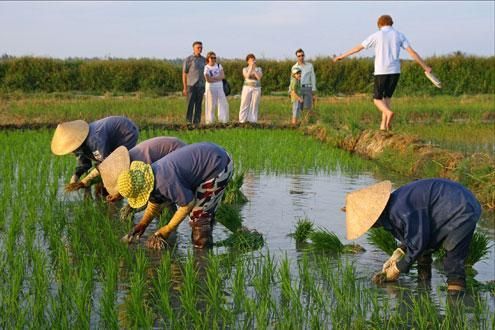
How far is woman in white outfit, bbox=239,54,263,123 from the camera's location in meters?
14.8

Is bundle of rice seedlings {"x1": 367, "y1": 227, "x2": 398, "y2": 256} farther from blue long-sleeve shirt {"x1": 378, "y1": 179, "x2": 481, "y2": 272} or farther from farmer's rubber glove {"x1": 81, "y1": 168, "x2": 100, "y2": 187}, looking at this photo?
farmer's rubber glove {"x1": 81, "y1": 168, "x2": 100, "y2": 187}

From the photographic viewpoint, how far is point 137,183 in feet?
17.3

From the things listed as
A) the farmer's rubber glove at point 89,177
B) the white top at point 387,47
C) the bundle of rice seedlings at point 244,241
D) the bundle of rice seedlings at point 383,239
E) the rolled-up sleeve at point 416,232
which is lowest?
the bundle of rice seedlings at point 244,241

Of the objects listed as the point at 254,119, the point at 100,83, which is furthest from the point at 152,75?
the point at 254,119

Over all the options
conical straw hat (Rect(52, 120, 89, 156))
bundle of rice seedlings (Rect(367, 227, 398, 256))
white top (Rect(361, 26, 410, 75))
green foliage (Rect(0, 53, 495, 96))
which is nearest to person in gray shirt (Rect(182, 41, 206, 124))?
white top (Rect(361, 26, 410, 75))

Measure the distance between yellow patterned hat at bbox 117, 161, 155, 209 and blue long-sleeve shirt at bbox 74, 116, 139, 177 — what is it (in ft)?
6.18

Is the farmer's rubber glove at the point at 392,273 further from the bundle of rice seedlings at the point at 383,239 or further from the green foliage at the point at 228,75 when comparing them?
the green foliage at the point at 228,75

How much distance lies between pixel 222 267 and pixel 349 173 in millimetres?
4659

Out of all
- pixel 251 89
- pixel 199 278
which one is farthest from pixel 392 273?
pixel 251 89

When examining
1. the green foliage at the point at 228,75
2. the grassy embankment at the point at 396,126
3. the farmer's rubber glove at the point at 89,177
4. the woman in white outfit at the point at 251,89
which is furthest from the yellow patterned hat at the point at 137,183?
the green foliage at the point at 228,75

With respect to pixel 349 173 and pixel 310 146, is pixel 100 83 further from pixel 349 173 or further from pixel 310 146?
pixel 349 173

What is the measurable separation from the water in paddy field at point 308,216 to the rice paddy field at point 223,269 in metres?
0.01

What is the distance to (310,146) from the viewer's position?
11.9m

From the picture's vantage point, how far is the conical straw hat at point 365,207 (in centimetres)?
468
